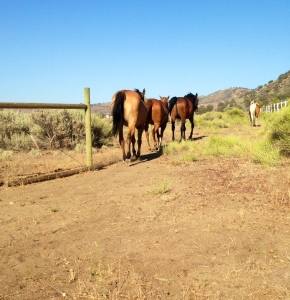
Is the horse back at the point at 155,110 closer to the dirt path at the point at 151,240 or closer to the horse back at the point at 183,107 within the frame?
the horse back at the point at 183,107

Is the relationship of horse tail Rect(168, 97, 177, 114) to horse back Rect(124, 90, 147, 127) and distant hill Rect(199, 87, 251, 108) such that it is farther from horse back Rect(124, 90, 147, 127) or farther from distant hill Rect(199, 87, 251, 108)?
distant hill Rect(199, 87, 251, 108)

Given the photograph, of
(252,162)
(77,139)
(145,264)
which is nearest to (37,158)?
(77,139)

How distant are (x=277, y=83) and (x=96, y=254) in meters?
76.6

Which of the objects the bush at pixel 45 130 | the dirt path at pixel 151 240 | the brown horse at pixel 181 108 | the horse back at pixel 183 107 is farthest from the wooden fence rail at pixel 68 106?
the horse back at pixel 183 107

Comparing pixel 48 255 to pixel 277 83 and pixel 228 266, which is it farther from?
pixel 277 83

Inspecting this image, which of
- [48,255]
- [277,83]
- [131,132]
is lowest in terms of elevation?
[48,255]

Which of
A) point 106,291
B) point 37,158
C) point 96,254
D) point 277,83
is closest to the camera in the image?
point 106,291

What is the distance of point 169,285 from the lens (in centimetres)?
242

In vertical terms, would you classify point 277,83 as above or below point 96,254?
above

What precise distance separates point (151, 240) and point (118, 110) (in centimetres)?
484

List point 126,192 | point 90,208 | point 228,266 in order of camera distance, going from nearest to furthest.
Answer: point 228,266
point 90,208
point 126,192

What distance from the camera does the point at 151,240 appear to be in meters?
3.24

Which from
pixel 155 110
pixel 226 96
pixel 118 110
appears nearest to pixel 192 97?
pixel 155 110

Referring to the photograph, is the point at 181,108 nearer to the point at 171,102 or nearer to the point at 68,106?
the point at 171,102
